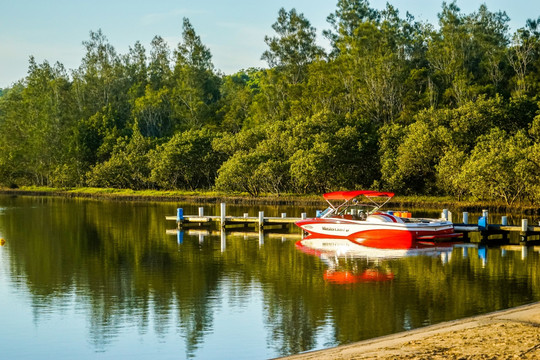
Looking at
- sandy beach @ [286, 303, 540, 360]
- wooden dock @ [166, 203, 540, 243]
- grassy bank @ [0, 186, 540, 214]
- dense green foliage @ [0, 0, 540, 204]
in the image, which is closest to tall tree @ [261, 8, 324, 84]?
dense green foliage @ [0, 0, 540, 204]

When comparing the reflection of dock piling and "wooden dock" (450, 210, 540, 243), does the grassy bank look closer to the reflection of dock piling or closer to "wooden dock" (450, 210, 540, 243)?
"wooden dock" (450, 210, 540, 243)

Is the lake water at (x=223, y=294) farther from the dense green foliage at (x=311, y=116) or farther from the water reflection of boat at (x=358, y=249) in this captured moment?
the dense green foliage at (x=311, y=116)

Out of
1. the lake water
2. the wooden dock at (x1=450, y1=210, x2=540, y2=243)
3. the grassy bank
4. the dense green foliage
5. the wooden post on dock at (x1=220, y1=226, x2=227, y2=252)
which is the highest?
the dense green foliage

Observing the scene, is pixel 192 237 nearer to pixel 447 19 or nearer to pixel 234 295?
pixel 234 295

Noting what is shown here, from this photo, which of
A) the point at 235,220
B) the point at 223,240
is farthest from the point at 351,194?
the point at 235,220

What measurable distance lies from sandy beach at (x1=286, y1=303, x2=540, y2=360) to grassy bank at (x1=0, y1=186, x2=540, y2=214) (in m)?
36.1

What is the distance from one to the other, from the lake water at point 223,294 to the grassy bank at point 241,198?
2081 centimetres

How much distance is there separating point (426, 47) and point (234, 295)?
7637 cm

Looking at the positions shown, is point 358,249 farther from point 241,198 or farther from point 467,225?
point 241,198

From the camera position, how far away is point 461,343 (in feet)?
44.0

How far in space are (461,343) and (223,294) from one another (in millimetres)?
10235

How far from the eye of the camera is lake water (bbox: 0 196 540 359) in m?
16.6

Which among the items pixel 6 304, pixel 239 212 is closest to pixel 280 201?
pixel 239 212

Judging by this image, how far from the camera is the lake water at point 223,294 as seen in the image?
16.6 meters
